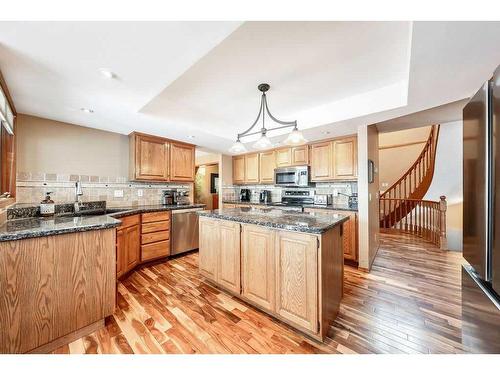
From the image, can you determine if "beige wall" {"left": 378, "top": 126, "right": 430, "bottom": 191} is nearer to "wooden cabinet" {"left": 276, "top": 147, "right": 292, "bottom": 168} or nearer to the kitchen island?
"wooden cabinet" {"left": 276, "top": 147, "right": 292, "bottom": 168}

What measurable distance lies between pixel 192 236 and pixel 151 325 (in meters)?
1.93

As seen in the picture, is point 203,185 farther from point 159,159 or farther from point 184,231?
point 184,231

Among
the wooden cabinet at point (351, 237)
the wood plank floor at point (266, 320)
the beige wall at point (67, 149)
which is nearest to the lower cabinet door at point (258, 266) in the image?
the wood plank floor at point (266, 320)

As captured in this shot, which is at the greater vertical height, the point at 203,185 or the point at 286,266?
the point at 203,185

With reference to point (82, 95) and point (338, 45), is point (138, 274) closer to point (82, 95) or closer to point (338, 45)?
point (82, 95)

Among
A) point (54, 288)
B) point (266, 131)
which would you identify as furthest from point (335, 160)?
point (54, 288)

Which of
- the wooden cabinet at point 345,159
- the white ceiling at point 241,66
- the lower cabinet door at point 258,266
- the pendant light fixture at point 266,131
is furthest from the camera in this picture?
the wooden cabinet at point 345,159

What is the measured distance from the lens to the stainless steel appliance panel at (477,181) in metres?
0.92

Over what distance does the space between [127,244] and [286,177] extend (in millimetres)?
2924

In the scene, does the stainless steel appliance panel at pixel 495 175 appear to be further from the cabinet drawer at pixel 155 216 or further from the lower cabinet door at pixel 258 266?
the cabinet drawer at pixel 155 216

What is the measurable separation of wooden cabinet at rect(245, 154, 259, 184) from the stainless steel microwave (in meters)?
0.58

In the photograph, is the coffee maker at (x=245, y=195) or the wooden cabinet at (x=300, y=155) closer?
the wooden cabinet at (x=300, y=155)

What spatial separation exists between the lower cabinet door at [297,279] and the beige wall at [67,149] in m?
3.09

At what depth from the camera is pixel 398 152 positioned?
6223mm
